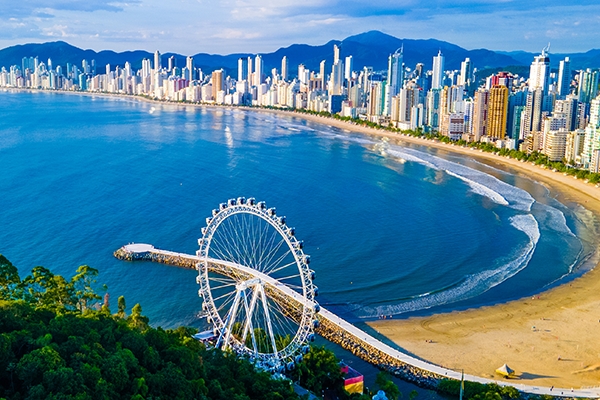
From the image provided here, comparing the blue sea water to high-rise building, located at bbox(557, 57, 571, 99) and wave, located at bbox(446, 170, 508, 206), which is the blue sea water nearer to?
wave, located at bbox(446, 170, 508, 206)

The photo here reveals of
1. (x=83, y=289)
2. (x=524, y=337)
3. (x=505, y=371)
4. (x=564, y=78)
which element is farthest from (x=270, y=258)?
(x=564, y=78)

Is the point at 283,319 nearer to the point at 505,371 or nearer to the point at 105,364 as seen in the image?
the point at 505,371

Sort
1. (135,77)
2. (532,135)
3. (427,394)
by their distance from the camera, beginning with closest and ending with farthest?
(427,394) → (532,135) → (135,77)

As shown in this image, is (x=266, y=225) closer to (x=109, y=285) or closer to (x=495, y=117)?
(x=109, y=285)

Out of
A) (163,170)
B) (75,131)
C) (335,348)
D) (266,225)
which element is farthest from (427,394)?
(75,131)

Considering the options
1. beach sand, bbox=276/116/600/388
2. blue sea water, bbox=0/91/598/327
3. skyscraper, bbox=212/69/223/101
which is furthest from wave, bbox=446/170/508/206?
skyscraper, bbox=212/69/223/101

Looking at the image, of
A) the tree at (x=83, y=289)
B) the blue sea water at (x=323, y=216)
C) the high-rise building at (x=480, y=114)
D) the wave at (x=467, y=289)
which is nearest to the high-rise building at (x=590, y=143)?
the blue sea water at (x=323, y=216)

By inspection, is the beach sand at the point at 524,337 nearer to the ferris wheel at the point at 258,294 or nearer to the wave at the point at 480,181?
the ferris wheel at the point at 258,294
